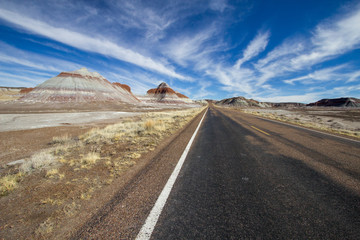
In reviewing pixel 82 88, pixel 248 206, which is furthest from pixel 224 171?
pixel 82 88

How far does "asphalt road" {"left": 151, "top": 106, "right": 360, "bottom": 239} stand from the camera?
6.26 feet

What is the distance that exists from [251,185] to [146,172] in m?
2.52

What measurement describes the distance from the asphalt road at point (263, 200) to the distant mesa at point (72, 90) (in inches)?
2710

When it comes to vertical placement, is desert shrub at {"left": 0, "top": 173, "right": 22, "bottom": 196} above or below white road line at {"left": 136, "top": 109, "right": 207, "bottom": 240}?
below

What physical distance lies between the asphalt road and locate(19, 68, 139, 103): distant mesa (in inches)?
2710

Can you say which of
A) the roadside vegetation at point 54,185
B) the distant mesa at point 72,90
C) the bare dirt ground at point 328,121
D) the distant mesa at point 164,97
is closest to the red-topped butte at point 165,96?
the distant mesa at point 164,97

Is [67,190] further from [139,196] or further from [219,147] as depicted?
[219,147]

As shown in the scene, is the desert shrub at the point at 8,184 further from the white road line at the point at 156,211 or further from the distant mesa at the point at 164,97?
the distant mesa at the point at 164,97

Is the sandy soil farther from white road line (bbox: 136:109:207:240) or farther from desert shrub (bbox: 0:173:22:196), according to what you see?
white road line (bbox: 136:109:207:240)

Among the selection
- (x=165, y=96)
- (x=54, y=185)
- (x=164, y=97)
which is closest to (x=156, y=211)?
(x=54, y=185)

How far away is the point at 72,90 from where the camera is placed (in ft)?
201

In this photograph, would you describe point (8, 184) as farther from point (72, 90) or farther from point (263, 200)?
point (72, 90)

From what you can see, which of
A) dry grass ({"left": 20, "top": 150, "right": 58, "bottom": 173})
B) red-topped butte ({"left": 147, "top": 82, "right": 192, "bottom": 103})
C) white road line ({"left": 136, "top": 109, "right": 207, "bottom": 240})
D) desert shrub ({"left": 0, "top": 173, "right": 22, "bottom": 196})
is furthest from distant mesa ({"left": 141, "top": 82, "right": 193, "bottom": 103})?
white road line ({"left": 136, "top": 109, "right": 207, "bottom": 240})

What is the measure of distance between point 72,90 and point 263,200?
78.1m
